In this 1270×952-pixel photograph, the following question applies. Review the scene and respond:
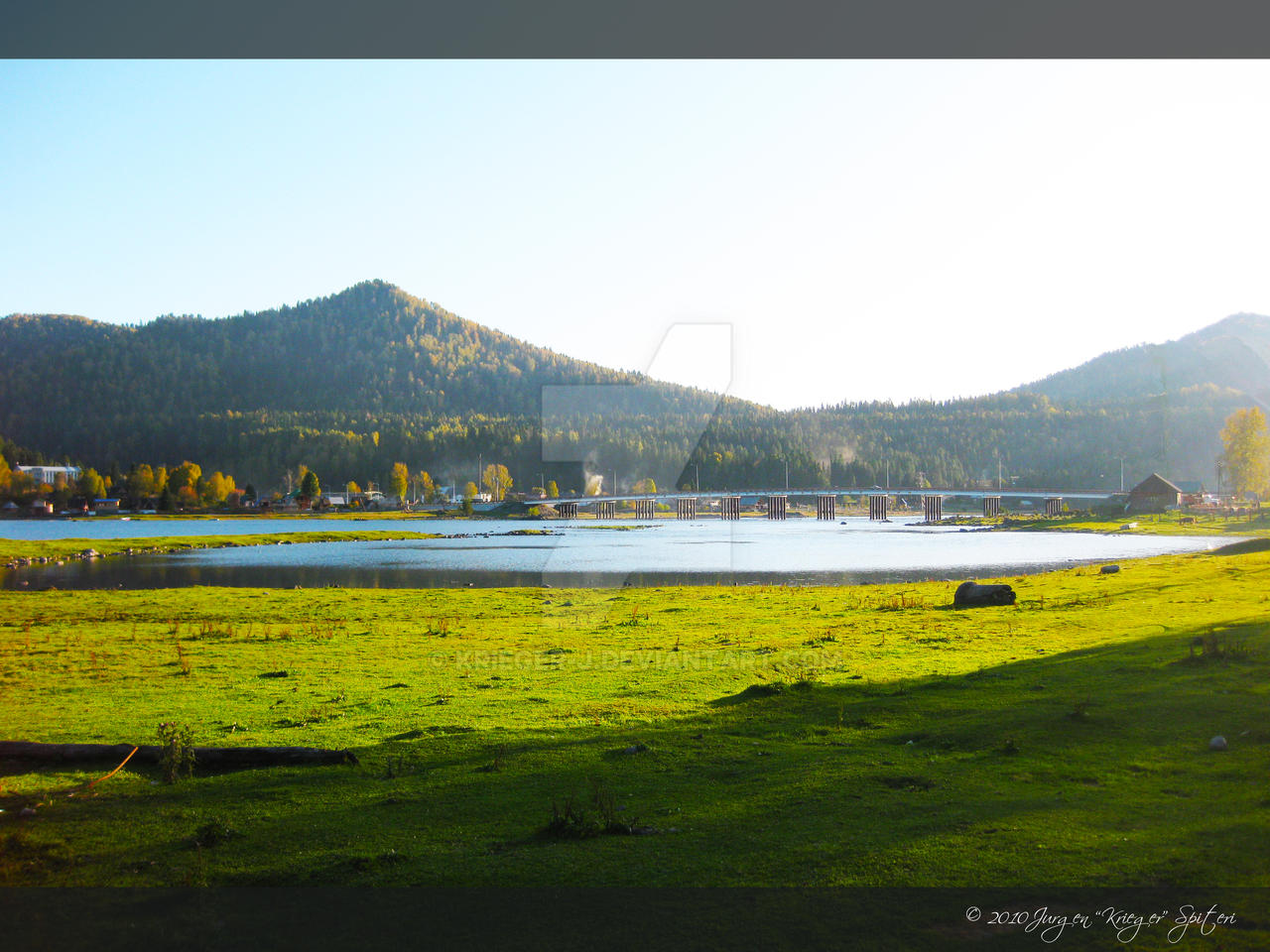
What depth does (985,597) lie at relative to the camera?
24.9 metres

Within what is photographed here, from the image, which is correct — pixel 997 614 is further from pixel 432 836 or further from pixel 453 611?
pixel 432 836

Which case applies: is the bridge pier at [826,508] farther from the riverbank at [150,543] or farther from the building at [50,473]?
the building at [50,473]

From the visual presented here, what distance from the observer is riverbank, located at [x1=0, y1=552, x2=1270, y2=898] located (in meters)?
6.45

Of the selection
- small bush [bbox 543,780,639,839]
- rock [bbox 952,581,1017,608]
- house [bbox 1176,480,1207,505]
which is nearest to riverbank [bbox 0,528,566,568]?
rock [bbox 952,581,1017,608]

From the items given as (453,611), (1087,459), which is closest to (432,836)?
(453,611)

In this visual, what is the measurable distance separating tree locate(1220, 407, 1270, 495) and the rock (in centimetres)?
7962

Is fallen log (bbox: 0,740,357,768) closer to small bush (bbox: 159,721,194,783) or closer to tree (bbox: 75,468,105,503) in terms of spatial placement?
small bush (bbox: 159,721,194,783)

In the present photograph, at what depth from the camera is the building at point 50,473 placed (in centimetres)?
8206

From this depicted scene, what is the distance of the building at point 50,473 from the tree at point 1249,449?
116 meters

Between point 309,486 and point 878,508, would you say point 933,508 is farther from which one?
point 309,486

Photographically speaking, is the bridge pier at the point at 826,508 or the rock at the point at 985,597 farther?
the bridge pier at the point at 826,508

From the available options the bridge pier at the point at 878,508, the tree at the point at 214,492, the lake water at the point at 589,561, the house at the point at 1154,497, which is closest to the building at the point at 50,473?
the lake water at the point at 589,561

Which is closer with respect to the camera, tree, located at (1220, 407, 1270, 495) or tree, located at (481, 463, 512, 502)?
tree, located at (1220, 407, 1270, 495)

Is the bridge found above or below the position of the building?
below
